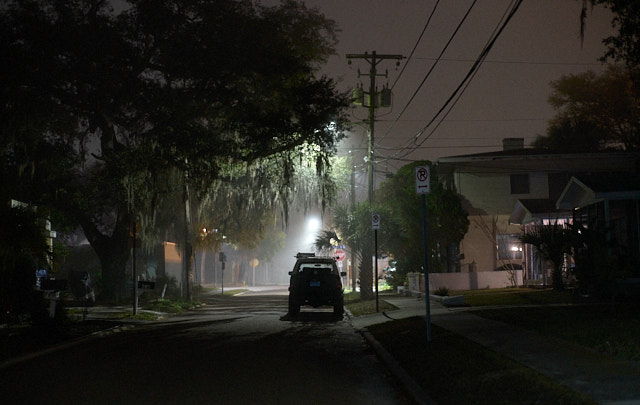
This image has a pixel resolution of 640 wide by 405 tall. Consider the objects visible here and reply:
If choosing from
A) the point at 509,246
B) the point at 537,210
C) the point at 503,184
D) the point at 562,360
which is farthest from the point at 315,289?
the point at 503,184

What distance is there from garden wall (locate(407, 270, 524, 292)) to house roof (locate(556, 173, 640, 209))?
619 centimetres

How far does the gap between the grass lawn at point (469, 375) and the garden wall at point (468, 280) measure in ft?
56.4

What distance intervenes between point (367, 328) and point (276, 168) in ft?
43.6

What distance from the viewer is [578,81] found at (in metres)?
57.6

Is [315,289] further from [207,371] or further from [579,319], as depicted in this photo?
[207,371]

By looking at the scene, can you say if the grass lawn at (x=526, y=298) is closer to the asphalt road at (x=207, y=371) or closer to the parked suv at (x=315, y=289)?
the parked suv at (x=315, y=289)

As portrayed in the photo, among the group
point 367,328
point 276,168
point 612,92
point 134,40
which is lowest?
point 367,328

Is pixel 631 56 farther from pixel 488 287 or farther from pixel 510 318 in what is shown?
pixel 488 287

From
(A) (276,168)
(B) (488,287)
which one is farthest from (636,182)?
(A) (276,168)

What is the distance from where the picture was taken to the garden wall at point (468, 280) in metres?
31.4

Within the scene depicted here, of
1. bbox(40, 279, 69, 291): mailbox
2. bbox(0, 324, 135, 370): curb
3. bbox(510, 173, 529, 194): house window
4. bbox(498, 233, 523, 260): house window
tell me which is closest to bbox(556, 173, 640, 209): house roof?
bbox(498, 233, 523, 260): house window

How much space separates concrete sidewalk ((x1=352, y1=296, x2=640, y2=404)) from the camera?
327 inches

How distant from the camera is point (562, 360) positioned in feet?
34.8

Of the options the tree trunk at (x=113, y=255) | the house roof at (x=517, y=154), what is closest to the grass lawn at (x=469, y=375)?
the tree trunk at (x=113, y=255)
